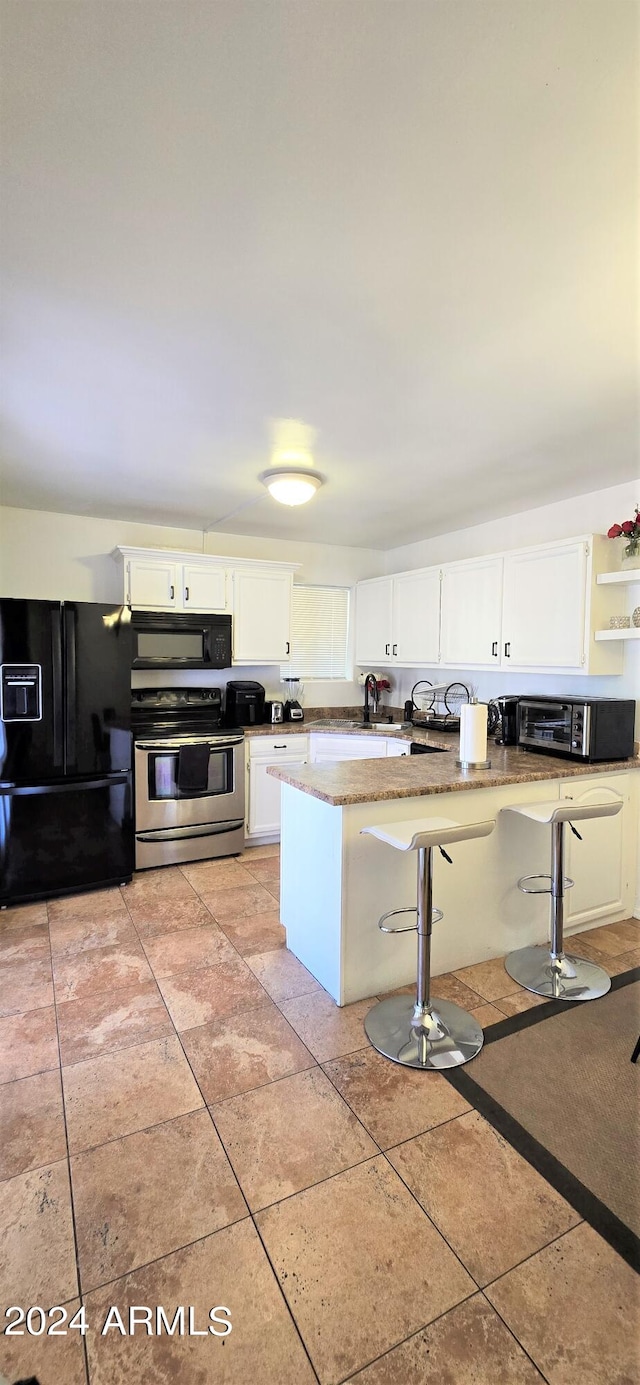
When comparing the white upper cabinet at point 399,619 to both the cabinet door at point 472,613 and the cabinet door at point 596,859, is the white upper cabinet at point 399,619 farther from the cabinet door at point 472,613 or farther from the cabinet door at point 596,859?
the cabinet door at point 596,859

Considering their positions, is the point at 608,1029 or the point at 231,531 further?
the point at 231,531

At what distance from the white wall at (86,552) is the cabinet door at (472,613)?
1.60 meters

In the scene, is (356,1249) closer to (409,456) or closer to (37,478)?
(409,456)

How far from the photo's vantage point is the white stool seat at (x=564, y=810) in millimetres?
2287

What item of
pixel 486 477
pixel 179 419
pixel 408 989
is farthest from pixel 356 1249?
pixel 486 477

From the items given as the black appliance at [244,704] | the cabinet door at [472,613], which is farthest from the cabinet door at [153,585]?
the cabinet door at [472,613]

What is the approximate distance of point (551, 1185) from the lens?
151 cm

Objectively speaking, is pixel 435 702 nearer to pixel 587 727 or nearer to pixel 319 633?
pixel 319 633

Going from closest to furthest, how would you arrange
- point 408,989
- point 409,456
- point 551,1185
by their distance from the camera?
1. point 551,1185
2. point 408,989
3. point 409,456

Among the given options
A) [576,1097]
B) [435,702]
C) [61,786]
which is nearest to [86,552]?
[61,786]

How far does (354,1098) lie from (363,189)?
2530 mm

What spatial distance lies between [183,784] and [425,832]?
92.3 inches

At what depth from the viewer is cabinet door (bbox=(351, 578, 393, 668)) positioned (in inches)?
188

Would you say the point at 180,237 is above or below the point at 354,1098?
above
